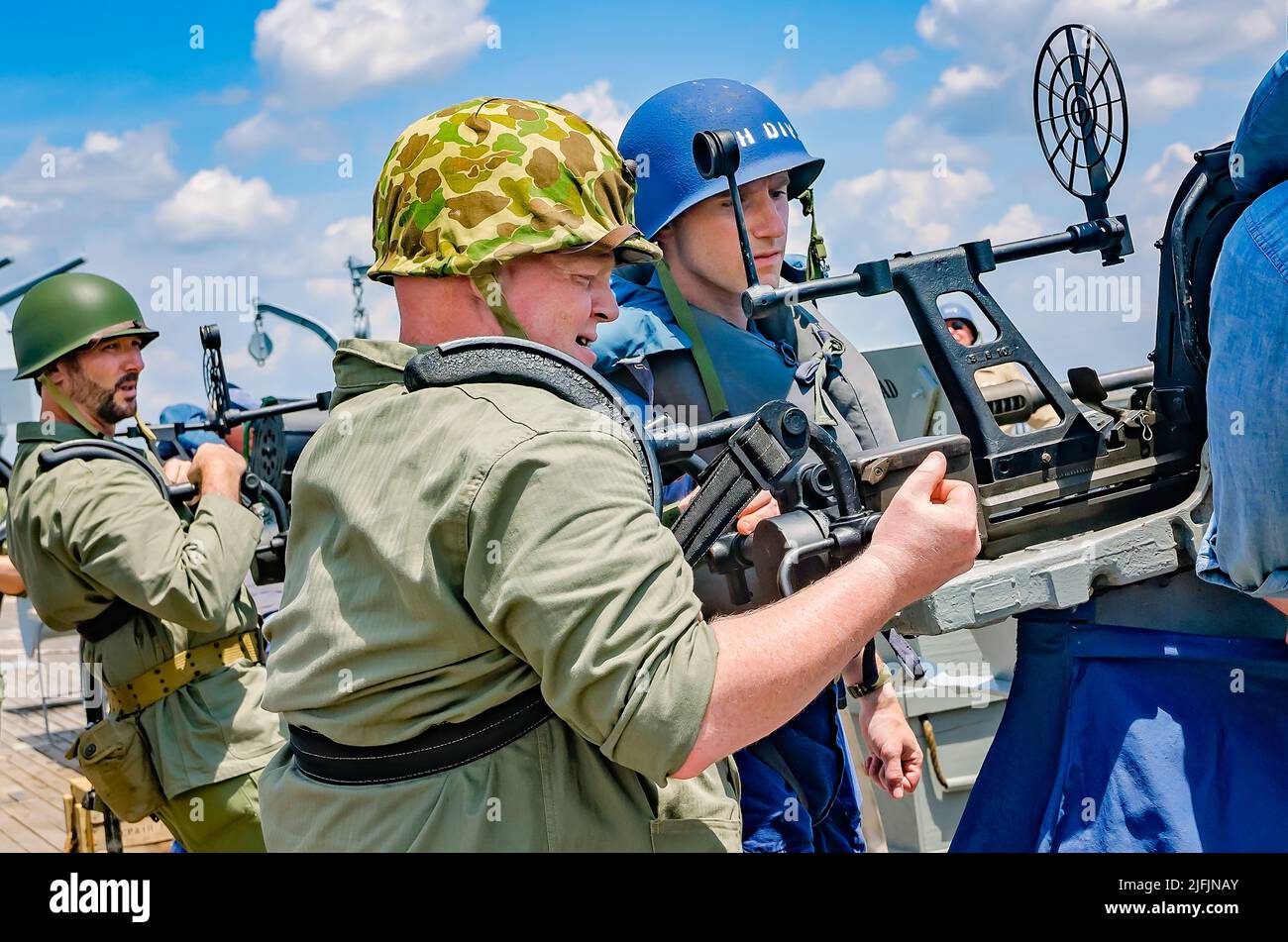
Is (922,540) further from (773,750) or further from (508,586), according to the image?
(773,750)

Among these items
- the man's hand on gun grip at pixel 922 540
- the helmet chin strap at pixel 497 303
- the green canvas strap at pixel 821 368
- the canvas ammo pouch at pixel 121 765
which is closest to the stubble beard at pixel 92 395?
the canvas ammo pouch at pixel 121 765

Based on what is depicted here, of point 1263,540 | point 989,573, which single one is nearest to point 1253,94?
point 1263,540

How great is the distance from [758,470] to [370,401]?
2.27 ft

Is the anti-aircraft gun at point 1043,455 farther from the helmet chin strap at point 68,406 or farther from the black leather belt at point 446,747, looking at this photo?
the helmet chin strap at point 68,406

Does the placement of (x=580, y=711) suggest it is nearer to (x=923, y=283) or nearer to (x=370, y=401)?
(x=370, y=401)

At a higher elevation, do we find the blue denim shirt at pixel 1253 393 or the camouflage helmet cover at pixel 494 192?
the camouflage helmet cover at pixel 494 192

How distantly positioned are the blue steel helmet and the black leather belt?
1.79 meters

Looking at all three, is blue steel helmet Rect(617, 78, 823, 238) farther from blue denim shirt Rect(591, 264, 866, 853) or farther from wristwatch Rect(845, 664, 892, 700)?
wristwatch Rect(845, 664, 892, 700)

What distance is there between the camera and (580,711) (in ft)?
5.19

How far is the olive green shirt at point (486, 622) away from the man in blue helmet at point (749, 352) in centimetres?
98

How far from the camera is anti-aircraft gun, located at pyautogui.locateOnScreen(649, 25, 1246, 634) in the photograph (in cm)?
215

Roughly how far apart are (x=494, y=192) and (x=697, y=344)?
1239 mm

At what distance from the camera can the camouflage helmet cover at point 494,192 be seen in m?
1.83

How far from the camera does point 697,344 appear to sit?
3035mm
